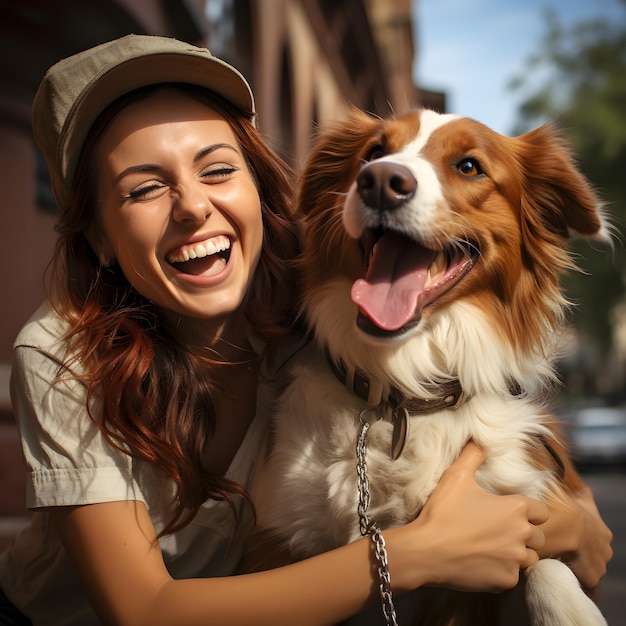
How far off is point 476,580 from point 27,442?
1244 millimetres

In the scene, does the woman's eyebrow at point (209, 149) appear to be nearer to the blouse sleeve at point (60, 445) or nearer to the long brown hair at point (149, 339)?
the long brown hair at point (149, 339)

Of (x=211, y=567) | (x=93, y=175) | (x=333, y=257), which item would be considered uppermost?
(x=93, y=175)

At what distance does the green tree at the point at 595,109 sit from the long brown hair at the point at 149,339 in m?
16.6

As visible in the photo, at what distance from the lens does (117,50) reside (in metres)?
2.21

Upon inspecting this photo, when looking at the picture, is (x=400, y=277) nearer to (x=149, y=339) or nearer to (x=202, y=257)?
(x=202, y=257)

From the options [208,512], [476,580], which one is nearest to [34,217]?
[208,512]

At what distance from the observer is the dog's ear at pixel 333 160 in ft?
8.63

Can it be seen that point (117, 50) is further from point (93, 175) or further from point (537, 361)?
point (537, 361)

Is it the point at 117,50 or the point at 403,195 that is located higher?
the point at 117,50

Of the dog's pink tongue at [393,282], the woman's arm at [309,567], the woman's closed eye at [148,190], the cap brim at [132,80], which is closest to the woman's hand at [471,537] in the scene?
the woman's arm at [309,567]

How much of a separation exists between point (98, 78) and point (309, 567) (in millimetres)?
1412

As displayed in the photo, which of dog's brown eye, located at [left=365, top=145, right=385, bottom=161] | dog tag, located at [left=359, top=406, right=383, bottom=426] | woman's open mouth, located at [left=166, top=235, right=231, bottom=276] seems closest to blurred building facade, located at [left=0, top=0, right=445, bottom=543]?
dog's brown eye, located at [left=365, top=145, right=385, bottom=161]

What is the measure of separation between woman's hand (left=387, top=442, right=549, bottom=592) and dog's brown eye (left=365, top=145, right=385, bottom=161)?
100cm

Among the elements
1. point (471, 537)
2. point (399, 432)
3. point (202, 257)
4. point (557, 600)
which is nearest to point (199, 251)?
point (202, 257)
